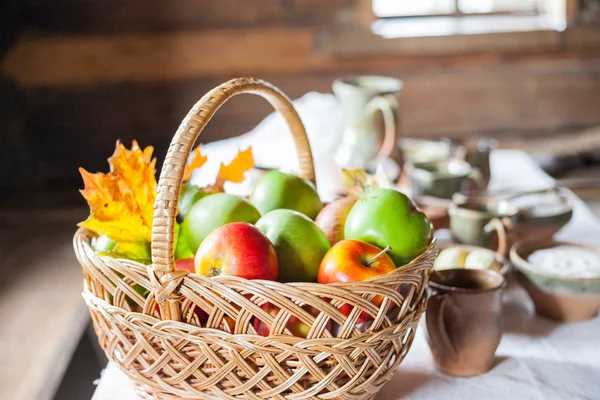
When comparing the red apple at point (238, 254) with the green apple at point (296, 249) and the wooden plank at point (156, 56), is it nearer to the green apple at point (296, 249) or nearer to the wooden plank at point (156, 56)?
the green apple at point (296, 249)

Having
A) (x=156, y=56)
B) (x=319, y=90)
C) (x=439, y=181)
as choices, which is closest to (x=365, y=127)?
(x=439, y=181)

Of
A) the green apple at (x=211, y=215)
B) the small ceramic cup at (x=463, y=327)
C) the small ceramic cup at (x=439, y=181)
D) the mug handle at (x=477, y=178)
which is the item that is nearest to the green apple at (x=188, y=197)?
the green apple at (x=211, y=215)

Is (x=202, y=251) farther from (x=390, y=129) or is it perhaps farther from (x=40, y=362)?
(x=40, y=362)

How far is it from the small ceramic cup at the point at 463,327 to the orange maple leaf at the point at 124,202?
0.35 metres

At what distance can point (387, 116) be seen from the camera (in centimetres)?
139

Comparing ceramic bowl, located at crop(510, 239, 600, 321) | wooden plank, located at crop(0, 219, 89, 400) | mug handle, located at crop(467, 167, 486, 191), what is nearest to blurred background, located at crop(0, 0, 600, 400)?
wooden plank, located at crop(0, 219, 89, 400)

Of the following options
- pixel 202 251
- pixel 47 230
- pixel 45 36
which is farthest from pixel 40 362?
pixel 45 36

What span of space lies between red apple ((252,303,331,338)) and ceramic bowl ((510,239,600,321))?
386 mm

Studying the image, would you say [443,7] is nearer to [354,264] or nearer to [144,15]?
[144,15]

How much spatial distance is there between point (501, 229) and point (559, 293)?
152 millimetres

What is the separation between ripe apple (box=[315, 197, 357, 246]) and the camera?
32.2 inches

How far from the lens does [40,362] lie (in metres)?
1.75

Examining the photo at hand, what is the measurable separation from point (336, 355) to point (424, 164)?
884 millimetres

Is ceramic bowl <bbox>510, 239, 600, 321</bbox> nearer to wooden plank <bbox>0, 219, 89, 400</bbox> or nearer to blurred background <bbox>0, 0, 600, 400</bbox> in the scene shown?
wooden plank <bbox>0, 219, 89, 400</bbox>
